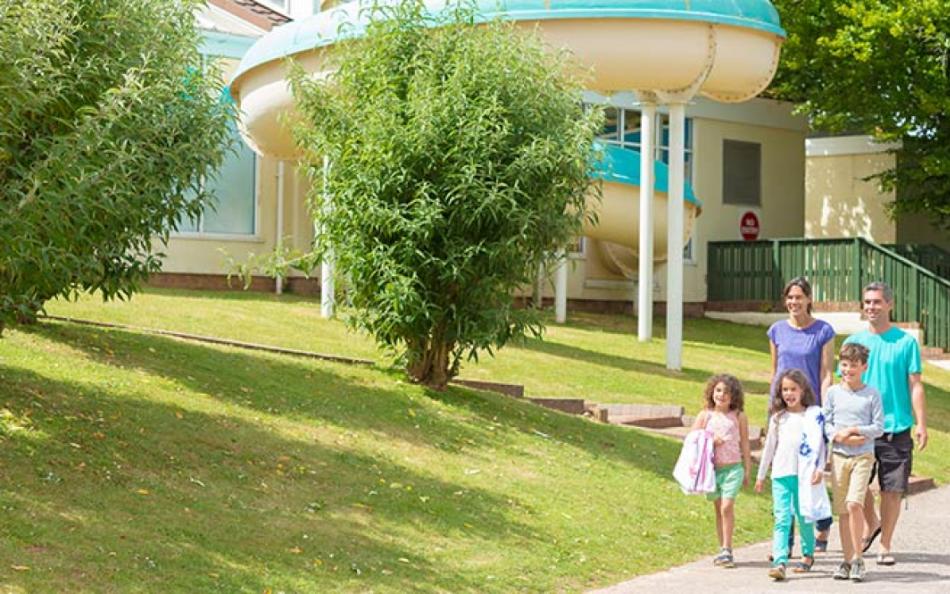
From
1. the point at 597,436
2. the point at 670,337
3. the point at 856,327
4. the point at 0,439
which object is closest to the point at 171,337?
the point at 597,436

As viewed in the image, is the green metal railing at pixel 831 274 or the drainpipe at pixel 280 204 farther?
the green metal railing at pixel 831 274

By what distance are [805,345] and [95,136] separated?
5.33 metres

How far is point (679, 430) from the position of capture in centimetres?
1903

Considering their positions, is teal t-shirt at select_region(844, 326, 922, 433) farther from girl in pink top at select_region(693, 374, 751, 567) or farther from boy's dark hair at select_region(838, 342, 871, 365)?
girl in pink top at select_region(693, 374, 751, 567)

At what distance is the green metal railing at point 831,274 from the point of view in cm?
3297

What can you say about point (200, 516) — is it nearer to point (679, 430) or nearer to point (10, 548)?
point (10, 548)

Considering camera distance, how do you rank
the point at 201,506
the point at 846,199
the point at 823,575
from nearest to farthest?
the point at 201,506
the point at 823,575
the point at 846,199

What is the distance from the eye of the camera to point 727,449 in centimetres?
1178

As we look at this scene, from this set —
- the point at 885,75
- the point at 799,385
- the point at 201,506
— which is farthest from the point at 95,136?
the point at 885,75

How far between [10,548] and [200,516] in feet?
5.70

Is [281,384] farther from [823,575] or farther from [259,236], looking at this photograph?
[259,236]

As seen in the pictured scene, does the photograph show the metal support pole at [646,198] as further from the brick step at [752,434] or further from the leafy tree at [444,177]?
the leafy tree at [444,177]

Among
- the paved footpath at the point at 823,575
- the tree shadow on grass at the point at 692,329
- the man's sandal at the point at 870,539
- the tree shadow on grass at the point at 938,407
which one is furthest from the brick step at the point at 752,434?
the tree shadow on grass at the point at 692,329

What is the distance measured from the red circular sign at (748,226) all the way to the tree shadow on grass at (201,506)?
87.0 feet
